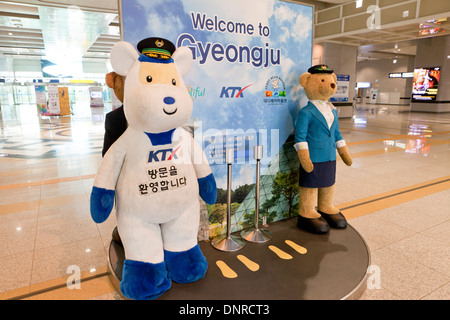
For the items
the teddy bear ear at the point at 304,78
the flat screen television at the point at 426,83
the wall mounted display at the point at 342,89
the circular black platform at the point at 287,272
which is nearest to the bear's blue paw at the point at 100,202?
the circular black platform at the point at 287,272

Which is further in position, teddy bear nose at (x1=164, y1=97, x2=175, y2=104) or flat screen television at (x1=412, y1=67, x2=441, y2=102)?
flat screen television at (x1=412, y1=67, x2=441, y2=102)

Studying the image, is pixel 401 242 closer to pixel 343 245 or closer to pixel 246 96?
pixel 343 245

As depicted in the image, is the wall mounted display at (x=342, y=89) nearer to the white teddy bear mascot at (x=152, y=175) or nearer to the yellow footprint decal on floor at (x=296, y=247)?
the yellow footprint decal on floor at (x=296, y=247)

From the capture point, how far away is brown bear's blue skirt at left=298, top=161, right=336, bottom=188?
106 inches

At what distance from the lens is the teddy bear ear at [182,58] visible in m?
1.89

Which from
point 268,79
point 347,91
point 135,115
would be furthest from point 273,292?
point 347,91

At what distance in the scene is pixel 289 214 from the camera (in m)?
3.13

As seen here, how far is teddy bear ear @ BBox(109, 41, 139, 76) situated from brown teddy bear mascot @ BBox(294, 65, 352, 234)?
1.52 m

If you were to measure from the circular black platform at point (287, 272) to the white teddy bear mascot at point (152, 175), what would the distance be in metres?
0.15

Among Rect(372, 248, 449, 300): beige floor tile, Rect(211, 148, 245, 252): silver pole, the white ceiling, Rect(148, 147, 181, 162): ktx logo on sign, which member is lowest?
Rect(372, 248, 449, 300): beige floor tile

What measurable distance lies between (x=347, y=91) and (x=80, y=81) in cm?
2228

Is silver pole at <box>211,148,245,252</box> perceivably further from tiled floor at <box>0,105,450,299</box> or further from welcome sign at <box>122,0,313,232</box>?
tiled floor at <box>0,105,450,299</box>

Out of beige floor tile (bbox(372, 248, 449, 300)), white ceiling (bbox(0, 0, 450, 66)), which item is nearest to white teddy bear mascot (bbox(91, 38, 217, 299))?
beige floor tile (bbox(372, 248, 449, 300))

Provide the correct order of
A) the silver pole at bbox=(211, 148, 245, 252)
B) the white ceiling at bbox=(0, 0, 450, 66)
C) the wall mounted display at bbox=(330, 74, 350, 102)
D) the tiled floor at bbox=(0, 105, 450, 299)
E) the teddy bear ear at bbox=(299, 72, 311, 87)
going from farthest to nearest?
the wall mounted display at bbox=(330, 74, 350, 102), the white ceiling at bbox=(0, 0, 450, 66), the teddy bear ear at bbox=(299, 72, 311, 87), the silver pole at bbox=(211, 148, 245, 252), the tiled floor at bbox=(0, 105, 450, 299)
